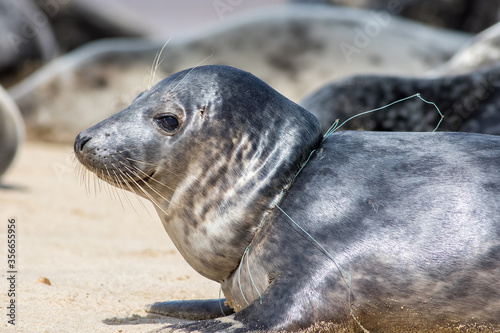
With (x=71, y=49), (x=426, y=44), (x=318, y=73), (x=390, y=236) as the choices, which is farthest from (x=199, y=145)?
(x=71, y=49)

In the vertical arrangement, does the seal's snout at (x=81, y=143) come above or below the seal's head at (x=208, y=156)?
above

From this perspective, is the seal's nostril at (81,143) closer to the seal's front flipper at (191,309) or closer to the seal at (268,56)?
the seal's front flipper at (191,309)

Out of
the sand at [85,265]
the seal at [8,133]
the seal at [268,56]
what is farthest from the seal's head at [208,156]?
the seal at [268,56]

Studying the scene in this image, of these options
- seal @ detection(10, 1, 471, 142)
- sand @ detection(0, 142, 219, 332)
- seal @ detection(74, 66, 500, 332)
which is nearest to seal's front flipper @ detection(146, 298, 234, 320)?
sand @ detection(0, 142, 219, 332)

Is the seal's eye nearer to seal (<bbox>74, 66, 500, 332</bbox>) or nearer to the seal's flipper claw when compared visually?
seal (<bbox>74, 66, 500, 332</bbox>)

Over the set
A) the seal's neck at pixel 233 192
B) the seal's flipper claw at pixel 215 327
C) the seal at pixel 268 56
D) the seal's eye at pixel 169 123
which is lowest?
the seal at pixel 268 56

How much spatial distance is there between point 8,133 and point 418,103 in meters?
3.37

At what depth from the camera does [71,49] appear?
13688mm

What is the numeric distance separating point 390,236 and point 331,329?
33 centimetres

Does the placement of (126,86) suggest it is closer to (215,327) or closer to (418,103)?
(418,103)

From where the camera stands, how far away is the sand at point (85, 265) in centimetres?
228

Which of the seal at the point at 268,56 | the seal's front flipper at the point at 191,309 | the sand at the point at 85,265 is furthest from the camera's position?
the seal at the point at 268,56

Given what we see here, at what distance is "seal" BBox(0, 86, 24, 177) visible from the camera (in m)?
5.41

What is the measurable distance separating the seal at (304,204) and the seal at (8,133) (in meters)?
3.52
